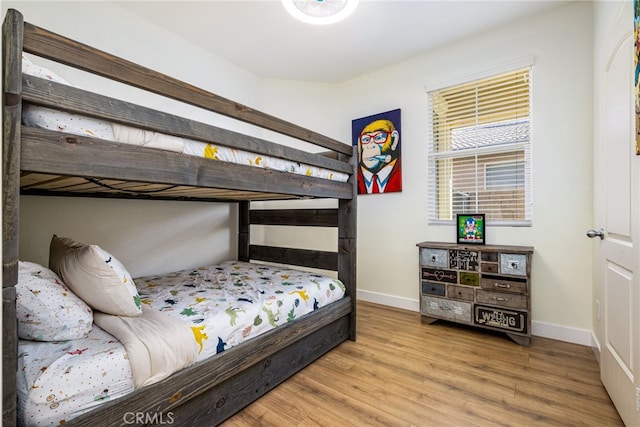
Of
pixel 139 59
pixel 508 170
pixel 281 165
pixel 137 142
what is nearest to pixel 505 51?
pixel 508 170

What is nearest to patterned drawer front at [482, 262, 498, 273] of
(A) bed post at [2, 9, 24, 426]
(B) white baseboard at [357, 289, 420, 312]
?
(B) white baseboard at [357, 289, 420, 312]

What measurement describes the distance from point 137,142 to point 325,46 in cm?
223

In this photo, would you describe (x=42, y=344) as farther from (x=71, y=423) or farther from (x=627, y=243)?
(x=627, y=243)

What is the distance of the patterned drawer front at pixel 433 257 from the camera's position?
2.46m

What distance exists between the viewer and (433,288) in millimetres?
2518

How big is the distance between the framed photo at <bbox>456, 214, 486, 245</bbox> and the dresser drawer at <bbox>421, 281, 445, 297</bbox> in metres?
0.45

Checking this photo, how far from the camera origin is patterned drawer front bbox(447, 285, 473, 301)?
2346 millimetres

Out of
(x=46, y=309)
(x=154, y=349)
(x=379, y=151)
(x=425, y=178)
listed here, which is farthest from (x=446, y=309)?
(x=46, y=309)

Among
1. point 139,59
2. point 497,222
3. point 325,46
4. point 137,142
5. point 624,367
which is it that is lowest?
point 624,367

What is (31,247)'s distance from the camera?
6.17ft

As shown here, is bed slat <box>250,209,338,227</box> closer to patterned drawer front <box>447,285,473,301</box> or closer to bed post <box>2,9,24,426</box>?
patterned drawer front <box>447,285,473,301</box>

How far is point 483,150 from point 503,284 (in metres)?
1.19

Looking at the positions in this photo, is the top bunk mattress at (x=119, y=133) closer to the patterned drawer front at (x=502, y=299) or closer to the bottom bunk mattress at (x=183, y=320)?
the bottom bunk mattress at (x=183, y=320)

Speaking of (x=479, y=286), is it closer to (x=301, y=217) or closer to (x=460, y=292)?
(x=460, y=292)
